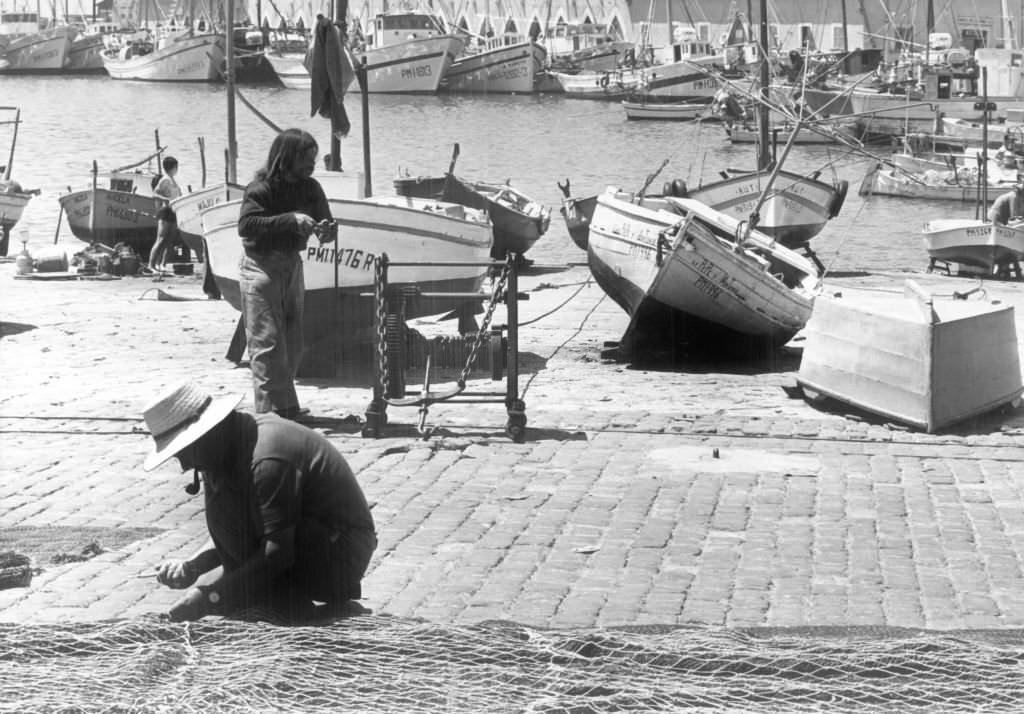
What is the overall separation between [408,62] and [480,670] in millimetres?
93329

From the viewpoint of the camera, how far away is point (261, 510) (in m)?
5.68

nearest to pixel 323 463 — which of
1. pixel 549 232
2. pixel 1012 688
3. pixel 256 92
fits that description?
pixel 1012 688

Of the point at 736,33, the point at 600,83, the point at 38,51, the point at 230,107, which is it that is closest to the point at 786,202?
the point at 230,107

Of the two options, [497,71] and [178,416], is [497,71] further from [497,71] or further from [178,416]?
[178,416]

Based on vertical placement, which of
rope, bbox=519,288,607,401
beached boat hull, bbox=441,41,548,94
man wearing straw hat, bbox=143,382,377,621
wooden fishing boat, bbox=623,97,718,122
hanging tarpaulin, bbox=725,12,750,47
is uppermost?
hanging tarpaulin, bbox=725,12,750,47

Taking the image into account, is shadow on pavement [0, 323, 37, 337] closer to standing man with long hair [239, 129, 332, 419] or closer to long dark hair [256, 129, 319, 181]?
standing man with long hair [239, 129, 332, 419]

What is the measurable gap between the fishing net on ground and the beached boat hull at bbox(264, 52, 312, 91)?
98.1 metres

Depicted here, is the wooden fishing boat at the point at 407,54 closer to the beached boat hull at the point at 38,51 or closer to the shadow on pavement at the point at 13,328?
the beached boat hull at the point at 38,51

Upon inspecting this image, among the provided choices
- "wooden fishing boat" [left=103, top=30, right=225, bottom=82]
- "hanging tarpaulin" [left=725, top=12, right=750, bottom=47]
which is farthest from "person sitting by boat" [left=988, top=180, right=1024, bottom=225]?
"wooden fishing boat" [left=103, top=30, right=225, bottom=82]

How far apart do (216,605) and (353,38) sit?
9950 cm

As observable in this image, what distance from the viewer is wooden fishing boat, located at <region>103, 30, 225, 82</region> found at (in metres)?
108

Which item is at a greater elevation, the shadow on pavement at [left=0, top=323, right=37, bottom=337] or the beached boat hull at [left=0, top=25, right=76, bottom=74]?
the beached boat hull at [left=0, top=25, right=76, bottom=74]

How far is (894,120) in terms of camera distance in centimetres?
6525

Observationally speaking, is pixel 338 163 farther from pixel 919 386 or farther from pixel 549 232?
pixel 549 232
